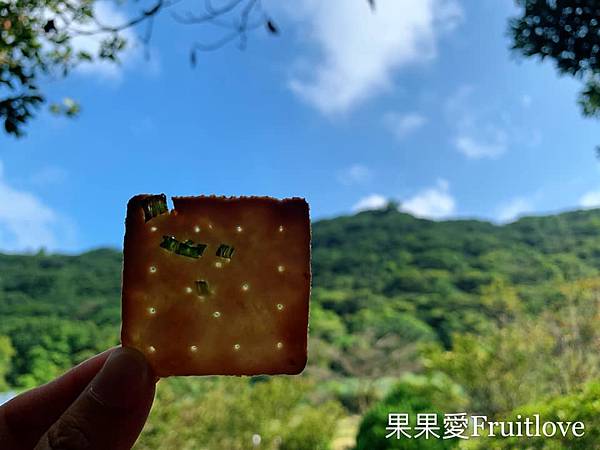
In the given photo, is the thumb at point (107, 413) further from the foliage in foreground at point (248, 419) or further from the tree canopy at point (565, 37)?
the foliage in foreground at point (248, 419)

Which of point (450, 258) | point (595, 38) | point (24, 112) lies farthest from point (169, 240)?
point (450, 258)

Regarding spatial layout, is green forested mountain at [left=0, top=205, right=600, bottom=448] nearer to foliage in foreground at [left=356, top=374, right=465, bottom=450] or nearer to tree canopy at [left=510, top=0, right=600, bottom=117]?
foliage in foreground at [left=356, top=374, right=465, bottom=450]

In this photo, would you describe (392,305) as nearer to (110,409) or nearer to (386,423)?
(386,423)

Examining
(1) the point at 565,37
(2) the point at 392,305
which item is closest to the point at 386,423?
(1) the point at 565,37

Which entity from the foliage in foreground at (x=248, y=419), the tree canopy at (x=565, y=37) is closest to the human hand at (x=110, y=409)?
the tree canopy at (x=565, y=37)

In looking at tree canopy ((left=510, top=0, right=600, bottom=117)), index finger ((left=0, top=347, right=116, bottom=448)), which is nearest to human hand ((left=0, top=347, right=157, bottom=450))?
index finger ((left=0, top=347, right=116, bottom=448))

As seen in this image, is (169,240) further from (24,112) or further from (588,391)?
(588,391)

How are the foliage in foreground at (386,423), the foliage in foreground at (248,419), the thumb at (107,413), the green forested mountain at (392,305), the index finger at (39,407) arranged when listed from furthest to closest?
1. the green forested mountain at (392,305)
2. the foliage in foreground at (248,419)
3. the foliage in foreground at (386,423)
4. the index finger at (39,407)
5. the thumb at (107,413)
